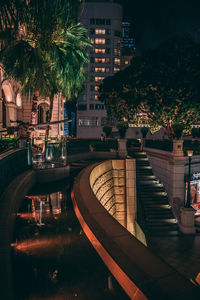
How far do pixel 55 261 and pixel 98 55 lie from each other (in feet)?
232

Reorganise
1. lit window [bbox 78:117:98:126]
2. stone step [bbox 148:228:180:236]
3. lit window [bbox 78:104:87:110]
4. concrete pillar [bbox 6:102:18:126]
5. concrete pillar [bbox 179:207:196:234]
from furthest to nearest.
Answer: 1. lit window [bbox 78:104:87:110]
2. lit window [bbox 78:117:98:126]
3. concrete pillar [bbox 6:102:18:126]
4. concrete pillar [bbox 179:207:196:234]
5. stone step [bbox 148:228:180:236]

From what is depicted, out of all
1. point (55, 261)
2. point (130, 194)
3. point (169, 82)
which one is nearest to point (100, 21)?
point (169, 82)

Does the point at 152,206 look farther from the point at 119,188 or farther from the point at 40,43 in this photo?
the point at 40,43

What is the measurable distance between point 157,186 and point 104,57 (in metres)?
57.6

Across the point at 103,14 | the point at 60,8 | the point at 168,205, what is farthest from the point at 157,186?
the point at 103,14

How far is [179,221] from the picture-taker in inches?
655

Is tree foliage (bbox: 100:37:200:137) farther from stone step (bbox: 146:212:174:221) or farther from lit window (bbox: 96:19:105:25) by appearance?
lit window (bbox: 96:19:105:25)

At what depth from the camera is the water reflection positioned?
303cm

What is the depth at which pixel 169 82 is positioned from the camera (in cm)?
2308

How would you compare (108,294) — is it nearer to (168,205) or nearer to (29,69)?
(29,69)

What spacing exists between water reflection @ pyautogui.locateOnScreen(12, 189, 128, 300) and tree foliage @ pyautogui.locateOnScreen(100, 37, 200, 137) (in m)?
18.5

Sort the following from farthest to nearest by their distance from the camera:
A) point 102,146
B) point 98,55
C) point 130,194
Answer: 1. point 98,55
2. point 102,146
3. point 130,194

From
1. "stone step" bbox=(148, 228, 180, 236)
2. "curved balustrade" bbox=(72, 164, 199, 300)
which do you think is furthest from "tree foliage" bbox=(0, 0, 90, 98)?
"stone step" bbox=(148, 228, 180, 236)

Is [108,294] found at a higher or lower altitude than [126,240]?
lower
